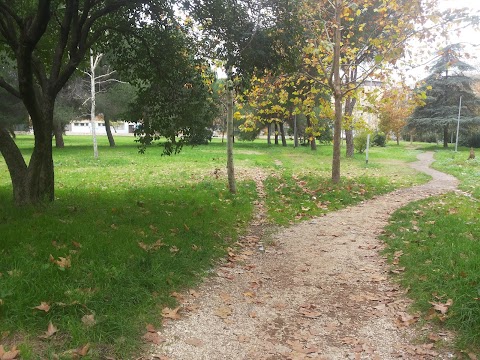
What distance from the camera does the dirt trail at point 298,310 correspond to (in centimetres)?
359

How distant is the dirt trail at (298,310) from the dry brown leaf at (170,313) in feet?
0.25

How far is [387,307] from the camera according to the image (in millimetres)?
4457

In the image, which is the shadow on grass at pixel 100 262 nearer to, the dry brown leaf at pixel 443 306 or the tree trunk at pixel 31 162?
the tree trunk at pixel 31 162

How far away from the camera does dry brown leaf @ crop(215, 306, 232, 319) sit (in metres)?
4.20

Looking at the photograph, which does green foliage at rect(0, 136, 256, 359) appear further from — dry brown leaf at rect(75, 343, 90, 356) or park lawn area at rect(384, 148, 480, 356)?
park lawn area at rect(384, 148, 480, 356)

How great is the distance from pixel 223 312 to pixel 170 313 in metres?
0.60

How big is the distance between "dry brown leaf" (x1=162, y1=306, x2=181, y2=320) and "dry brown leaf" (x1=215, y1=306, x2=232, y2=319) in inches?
17.4

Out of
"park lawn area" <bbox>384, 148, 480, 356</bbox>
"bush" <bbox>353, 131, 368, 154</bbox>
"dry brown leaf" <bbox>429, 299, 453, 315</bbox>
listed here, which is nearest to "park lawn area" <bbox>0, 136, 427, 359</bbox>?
"park lawn area" <bbox>384, 148, 480, 356</bbox>

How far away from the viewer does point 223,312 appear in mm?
4273

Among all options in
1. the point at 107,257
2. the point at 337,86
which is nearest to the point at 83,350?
the point at 107,257

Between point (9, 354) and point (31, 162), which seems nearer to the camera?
point (9, 354)

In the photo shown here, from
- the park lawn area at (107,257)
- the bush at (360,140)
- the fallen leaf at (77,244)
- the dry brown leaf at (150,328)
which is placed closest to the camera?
the park lawn area at (107,257)

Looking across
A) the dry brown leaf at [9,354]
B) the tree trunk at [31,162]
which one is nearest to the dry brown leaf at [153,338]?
the dry brown leaf at [9,354]

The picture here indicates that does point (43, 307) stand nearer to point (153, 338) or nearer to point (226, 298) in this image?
point (153, 338)
